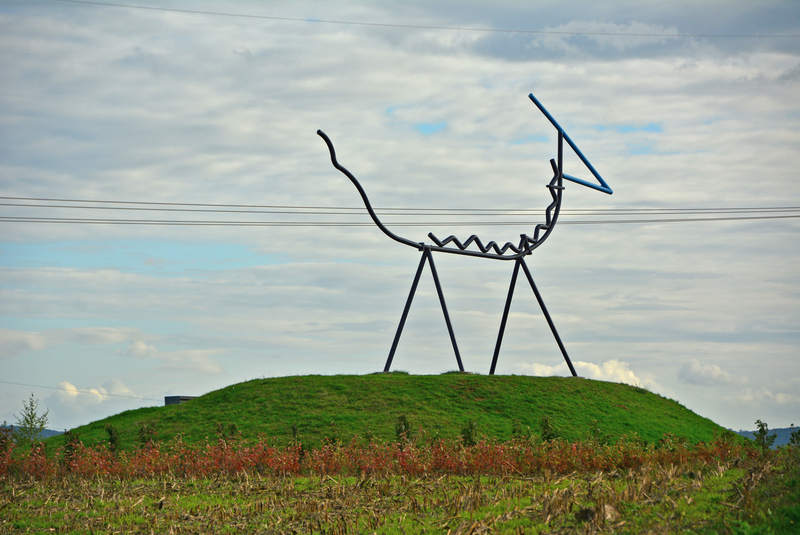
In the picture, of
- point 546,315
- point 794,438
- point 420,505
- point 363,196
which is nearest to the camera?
point 420,505

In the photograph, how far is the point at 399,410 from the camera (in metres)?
20.2

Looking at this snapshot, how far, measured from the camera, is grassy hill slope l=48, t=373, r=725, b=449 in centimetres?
1922

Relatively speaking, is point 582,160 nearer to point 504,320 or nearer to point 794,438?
point 504,320

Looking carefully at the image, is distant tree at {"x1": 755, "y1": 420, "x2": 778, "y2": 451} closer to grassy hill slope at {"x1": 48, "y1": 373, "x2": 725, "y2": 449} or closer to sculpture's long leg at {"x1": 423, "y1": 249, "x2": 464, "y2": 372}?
grassy hill slope at {"x1": 48, "y1": 373, "x2": 725, "y2": 449}

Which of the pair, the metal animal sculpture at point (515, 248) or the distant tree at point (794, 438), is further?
the metal animal sculpture at point (515, 248)

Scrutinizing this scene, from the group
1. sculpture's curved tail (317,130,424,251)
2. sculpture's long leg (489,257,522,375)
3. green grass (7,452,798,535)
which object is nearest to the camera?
green grass (7,452,798,535)

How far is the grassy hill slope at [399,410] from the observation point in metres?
19.2

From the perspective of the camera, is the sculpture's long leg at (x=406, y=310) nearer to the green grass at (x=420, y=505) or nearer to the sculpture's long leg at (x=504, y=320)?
the sculpture's long leg at (x=504, y=320)

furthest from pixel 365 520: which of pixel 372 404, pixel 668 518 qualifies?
pixel 372 404

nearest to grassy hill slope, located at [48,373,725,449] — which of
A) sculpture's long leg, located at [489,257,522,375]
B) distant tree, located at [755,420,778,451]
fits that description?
sculpture's long leg, located at [489,257,522,375]

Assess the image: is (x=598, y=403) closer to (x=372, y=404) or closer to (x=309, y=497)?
(x=372, y=404)

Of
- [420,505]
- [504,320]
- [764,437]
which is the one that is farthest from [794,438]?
[504,320]

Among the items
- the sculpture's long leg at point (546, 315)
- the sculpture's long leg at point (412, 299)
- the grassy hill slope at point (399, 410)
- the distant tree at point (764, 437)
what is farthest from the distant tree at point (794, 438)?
the sculpture's long leg at point (546, 315)

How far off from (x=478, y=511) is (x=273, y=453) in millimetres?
5899
